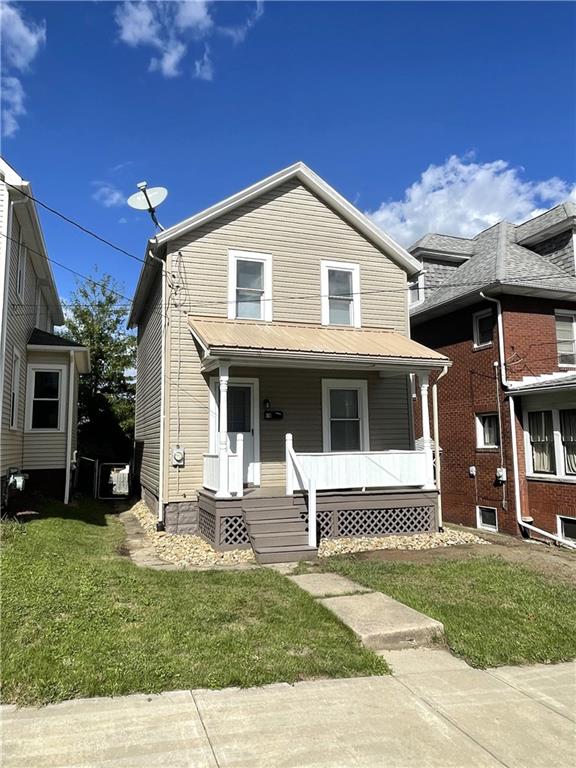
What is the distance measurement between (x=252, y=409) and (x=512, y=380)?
7420 millimetres

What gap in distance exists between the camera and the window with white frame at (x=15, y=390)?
11.4 meters

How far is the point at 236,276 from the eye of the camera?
39.3ft

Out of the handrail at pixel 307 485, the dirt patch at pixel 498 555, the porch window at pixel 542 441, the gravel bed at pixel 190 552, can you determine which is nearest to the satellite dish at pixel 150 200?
the handrail at pixel 307 485

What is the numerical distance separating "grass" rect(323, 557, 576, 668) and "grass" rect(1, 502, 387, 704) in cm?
110

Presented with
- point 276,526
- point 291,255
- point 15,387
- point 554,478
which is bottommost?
point 276,526

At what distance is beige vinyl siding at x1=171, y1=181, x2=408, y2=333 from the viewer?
38.2 ft

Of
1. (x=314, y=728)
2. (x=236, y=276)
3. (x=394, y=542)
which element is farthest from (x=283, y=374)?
(x=314, y=728)

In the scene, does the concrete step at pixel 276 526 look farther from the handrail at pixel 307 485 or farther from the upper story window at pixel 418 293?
the upper story window at pixel 418 293

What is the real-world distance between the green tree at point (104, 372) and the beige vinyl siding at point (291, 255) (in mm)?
12937

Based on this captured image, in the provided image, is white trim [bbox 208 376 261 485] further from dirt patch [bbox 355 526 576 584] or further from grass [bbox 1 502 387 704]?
grass [bbox 1 502 387 704]

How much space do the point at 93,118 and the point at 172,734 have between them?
10.8m

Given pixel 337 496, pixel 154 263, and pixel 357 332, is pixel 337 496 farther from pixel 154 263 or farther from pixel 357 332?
pixel 154 263

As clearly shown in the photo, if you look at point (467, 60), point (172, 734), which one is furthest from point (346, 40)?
point (172, 734)

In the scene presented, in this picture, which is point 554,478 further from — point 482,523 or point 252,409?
point 252,409
